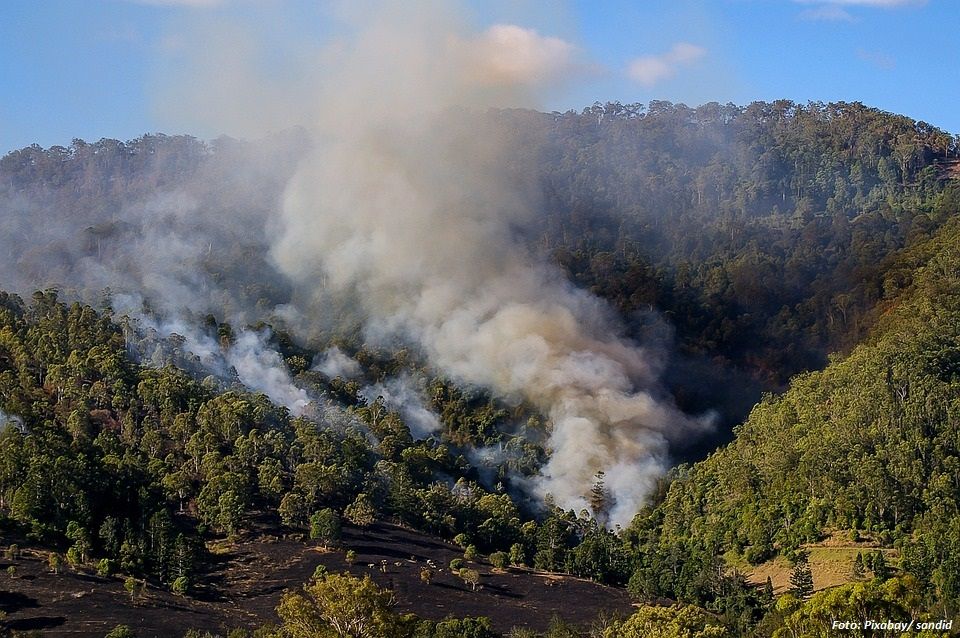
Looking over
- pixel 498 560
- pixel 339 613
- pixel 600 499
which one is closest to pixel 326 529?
pixel 498 560

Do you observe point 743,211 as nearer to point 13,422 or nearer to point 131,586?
point 13,422

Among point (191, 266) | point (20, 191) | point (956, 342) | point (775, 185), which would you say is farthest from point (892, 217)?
point (20, 191)

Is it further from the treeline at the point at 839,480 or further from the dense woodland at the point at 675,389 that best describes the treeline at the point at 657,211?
the treeline at the point at 839,480

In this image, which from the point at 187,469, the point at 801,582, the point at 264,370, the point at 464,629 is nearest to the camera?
the point at 464,629

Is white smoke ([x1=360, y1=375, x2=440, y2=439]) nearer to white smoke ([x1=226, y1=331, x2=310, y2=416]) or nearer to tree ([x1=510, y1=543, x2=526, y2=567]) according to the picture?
white smoke ([x1=226, y1=331, x2=310, y2=416])

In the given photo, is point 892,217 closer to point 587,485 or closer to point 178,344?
point 587,485

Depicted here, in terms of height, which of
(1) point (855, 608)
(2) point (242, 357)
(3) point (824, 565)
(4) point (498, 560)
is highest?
(2) point (242, 357)
